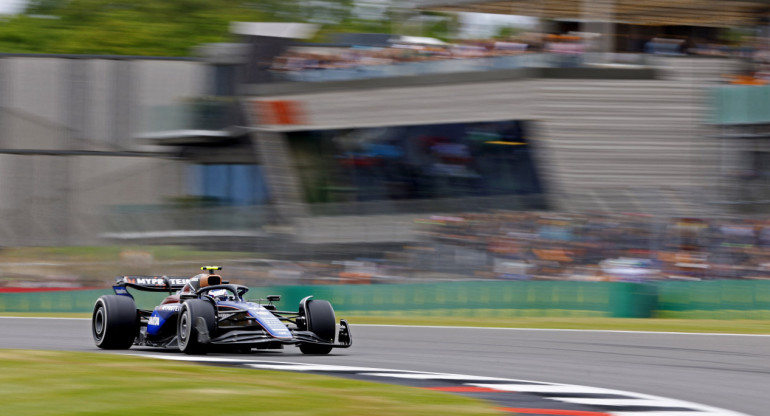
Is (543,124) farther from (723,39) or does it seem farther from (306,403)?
(306,403)

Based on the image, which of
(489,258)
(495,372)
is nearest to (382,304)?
(489,258)

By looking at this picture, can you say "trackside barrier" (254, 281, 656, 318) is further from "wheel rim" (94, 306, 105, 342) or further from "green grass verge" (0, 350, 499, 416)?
"green grass verge" (0, 350, 499, 416)

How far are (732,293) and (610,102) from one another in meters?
7.17

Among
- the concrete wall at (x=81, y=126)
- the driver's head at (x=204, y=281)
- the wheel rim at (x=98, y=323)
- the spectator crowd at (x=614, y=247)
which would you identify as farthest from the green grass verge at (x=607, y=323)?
the concrete wall at (x=81, y=126)

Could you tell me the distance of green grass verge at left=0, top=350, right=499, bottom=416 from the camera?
6.76 metres

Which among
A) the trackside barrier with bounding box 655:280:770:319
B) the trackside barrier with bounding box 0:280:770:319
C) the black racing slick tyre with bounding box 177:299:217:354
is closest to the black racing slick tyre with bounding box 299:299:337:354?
the black racing slick tyre with bounding box 177:299:217:354

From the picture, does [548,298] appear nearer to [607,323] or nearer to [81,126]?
[607,323]

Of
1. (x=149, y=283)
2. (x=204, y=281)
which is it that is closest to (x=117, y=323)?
(x=149, y=283)

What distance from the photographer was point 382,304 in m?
19.1

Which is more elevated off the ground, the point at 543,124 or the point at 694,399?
the point at 543,124

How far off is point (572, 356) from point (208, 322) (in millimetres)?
3590

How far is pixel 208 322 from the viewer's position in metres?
10.8

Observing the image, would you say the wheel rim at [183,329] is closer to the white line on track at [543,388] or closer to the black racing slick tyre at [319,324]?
the white line on track at [543,388]

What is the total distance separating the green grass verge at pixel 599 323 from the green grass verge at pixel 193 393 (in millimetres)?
7056
